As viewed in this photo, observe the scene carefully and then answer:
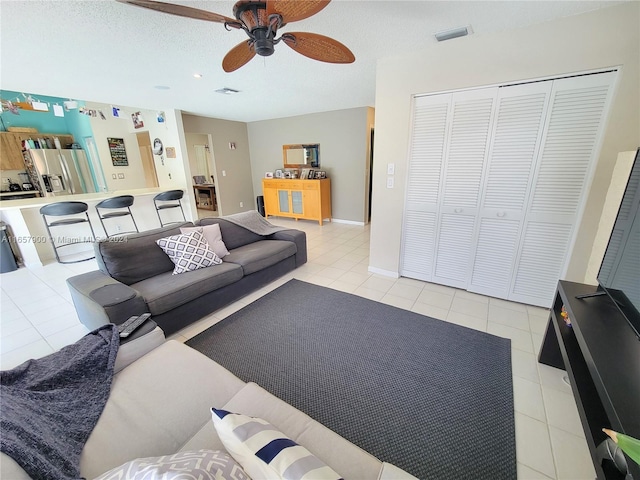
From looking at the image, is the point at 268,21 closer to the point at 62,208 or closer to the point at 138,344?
the point at 138,344

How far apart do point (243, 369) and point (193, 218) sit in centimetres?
446

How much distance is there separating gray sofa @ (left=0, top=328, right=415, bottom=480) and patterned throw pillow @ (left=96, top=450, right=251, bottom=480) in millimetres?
233

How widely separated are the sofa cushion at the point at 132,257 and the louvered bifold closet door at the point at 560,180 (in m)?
3.43

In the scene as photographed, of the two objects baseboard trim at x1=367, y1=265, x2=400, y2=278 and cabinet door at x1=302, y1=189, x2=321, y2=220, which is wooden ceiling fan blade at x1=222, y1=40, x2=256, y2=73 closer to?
baseboard trim at x1=367, y1=265, x2=400, y2=278

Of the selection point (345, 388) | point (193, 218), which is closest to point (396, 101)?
point (345, 388)

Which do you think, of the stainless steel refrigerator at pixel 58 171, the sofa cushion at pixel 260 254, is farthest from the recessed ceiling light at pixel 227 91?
the stainless steel refrigerator at pixel 58 171

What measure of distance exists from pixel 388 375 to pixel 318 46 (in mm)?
2176

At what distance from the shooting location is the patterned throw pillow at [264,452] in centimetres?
64

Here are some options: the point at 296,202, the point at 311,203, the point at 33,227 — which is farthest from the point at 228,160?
the point at 33,227

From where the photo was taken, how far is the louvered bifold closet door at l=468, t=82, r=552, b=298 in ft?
7.25

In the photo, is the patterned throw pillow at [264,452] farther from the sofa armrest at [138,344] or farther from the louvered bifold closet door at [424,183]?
the louvered bifold closet door at [424,183]

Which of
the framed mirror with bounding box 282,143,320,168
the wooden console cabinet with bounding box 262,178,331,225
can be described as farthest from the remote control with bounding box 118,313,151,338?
the framed mirror with bounding box 282,143,320,168

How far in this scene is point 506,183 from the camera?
7.89 feet

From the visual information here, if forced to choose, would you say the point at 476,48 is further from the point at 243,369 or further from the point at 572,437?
the point at 243,369
